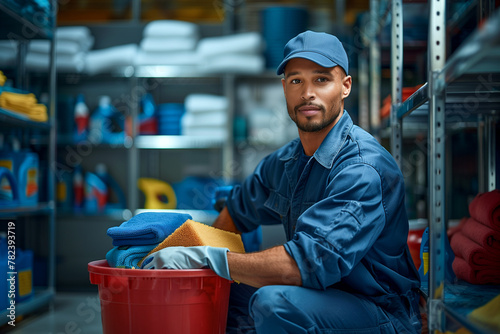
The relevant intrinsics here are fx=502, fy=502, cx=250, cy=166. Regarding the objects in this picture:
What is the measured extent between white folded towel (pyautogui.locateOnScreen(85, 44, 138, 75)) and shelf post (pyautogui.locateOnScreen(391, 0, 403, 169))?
2024mm

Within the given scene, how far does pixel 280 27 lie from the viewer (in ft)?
11.9

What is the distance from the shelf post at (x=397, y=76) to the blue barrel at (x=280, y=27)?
1441 millimetres

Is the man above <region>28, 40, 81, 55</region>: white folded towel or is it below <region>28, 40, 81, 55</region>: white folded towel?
below

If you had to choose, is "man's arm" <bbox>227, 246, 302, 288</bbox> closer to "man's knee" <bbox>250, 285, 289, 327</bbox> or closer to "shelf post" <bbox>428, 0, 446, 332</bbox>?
"man's knee" <bbox>250, 285, 289, 327</bbox>

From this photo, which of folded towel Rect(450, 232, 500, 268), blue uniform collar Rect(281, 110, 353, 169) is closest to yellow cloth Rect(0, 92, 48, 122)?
blue uniform collar Rect(281, 110, 353, 169)

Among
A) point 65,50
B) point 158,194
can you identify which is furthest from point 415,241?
point 65,50

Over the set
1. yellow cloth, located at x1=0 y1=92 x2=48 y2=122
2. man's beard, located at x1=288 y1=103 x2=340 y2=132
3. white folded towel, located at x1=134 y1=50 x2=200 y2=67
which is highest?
white folded towel, located at x1=134 y1=50 x2=200 y2=67

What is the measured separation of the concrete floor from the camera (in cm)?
257

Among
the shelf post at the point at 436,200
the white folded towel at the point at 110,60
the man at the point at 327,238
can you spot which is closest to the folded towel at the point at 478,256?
the man at the point at 327,238

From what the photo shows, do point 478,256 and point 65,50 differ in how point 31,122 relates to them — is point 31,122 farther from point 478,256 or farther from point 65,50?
point 478,256

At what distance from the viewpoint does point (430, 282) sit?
1454 mm

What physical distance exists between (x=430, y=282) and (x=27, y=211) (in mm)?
2186

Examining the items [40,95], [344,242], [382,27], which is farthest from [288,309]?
[40,95]

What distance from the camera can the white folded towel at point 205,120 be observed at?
140 inches
